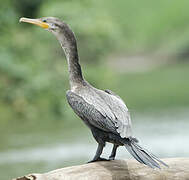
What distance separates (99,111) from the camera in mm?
6113

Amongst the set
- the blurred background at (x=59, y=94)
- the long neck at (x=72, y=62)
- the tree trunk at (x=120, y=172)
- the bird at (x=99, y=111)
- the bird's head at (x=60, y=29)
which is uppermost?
the blurred background at (x=59, y=94)

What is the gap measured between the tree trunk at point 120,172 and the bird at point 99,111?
0.41ft

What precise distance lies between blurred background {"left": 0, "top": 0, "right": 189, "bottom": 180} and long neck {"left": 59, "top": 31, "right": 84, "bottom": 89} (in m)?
4.48

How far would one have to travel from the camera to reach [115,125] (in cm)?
593

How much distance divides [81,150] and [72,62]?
253 inches

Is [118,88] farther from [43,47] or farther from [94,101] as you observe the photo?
[94,101]

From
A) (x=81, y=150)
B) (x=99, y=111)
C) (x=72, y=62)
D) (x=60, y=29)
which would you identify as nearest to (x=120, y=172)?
(x=99, y=111)

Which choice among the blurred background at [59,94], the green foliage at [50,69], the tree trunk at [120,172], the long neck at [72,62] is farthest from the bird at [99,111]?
the green foliage at [50,69]

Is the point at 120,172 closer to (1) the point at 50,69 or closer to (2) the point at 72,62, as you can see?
(2) the point at 72,62

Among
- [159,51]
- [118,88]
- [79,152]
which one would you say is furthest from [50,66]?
[159,51]

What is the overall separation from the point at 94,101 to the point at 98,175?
30.5 inches

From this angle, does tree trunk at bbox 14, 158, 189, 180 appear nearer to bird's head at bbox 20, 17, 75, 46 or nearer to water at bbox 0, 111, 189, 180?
bird's head at bbox 20, 17, 75, 46

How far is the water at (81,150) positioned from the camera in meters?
11.5

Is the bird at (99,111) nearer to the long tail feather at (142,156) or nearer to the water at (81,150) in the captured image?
the long tail feather at (142,156)
